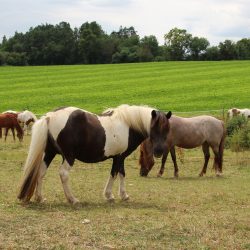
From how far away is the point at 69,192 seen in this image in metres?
8.52

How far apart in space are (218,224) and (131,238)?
1.53 m

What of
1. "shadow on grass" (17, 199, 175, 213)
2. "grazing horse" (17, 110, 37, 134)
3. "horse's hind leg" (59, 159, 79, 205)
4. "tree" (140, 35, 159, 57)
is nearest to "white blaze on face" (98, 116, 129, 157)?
"horse's hind leg" (59, 159, 79, 205)

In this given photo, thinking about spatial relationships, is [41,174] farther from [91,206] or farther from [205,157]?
[205,157]

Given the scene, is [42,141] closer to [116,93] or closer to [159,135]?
[159,135]

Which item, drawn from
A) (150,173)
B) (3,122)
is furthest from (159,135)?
(3,122)

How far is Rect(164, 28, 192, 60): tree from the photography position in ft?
351

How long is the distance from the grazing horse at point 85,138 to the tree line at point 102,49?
91437 mm

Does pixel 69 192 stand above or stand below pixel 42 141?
below

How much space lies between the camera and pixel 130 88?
166 feet

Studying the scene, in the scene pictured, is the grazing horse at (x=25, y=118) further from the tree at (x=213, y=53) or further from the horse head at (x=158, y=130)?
the tree at (x=213, y=53)

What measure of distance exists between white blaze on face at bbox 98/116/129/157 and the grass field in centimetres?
2788

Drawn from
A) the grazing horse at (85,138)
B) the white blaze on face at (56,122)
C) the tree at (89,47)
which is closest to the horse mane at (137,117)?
the grazing horse at (85,138)

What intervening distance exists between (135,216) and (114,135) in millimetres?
1807

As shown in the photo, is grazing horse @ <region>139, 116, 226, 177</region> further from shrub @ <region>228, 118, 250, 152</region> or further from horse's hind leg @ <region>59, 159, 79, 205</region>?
horse's hind leg @ <region>59, 159, 79, 205</region>
